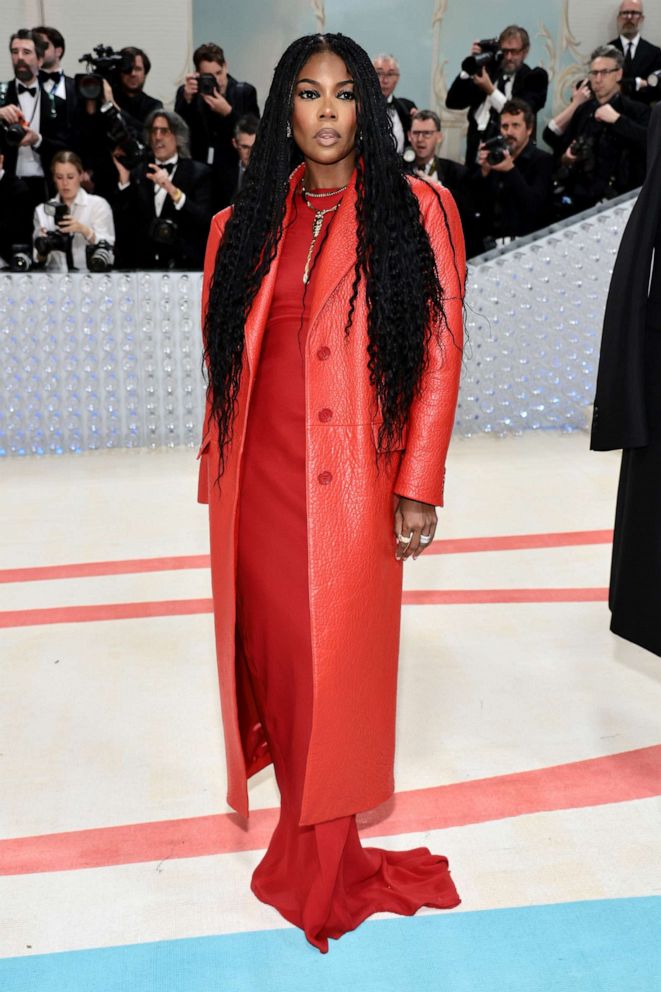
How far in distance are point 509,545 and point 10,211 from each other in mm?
3820

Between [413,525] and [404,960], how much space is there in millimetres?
800

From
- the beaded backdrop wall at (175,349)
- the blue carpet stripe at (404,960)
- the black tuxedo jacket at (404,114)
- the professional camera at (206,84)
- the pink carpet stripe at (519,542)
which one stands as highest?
the professional camera at (206,84)

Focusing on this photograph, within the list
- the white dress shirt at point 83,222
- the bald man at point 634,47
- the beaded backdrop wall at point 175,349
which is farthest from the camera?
the bald man at point 634,47

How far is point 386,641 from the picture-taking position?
6.72 ft

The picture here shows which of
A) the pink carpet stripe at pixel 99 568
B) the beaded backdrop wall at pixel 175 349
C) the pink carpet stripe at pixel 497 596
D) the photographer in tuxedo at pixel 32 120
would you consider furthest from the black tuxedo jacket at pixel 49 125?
the pink carpet stripe at pixel 497 596

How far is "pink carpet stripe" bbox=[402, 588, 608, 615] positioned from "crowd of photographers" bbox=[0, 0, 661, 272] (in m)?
3.11

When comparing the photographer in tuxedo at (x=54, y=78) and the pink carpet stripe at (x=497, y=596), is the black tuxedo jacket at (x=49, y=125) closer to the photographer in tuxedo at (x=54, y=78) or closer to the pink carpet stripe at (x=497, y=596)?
the photographer in tuxedo at (x=54, y=78)

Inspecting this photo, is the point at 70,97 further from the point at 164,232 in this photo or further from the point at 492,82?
the point at 492,82

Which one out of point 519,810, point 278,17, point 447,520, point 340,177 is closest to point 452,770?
point 519,810

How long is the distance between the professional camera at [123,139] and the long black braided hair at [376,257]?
192 inches

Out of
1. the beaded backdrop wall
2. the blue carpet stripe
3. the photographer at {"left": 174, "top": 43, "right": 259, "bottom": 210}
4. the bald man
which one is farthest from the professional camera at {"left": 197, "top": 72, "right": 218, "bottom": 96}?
the blue carpet stripe

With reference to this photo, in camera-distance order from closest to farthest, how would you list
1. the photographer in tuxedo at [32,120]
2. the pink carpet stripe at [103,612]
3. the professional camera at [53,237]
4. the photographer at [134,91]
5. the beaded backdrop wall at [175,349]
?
the pink carpet stripe at [103,612], the beaded backdrop wall at [175,349], the professional camera at [53,237], the photographer in tuxedo at [32,120], the photographer at [134,91]

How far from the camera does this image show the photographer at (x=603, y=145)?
6.76 meters

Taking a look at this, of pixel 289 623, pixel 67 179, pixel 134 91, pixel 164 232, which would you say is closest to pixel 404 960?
pixel 289 623
